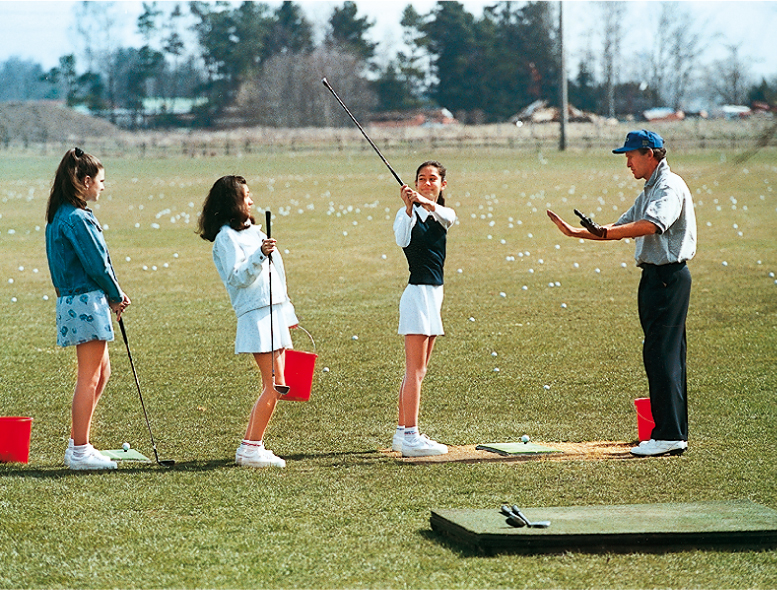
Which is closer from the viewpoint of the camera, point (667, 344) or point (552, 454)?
point (667, 344)

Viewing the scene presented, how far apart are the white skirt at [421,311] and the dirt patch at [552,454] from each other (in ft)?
2.56

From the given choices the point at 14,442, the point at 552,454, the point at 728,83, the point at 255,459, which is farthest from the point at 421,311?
the point at 728,83

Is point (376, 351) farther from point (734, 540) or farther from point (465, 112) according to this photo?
point (465, 112)

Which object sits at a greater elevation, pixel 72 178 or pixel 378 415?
pixel 72 178

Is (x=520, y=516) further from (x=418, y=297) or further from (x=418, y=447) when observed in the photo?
(x=418, y=297)

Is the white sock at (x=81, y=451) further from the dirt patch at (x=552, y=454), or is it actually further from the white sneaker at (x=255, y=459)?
the dirt patch at (x=552, y=454)

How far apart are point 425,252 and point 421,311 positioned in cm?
37

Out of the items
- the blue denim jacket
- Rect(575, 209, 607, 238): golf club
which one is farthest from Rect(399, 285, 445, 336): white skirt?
the blue denim jacket

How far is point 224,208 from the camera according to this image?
20.3ft

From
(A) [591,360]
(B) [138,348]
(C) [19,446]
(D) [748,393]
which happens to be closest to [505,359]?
(A) [591,360]

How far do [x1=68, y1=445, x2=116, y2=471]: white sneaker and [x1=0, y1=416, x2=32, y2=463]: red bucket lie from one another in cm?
39

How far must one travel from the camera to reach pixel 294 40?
152 ft

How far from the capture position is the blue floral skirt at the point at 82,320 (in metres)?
6.05

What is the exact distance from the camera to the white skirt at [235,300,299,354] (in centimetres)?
610
